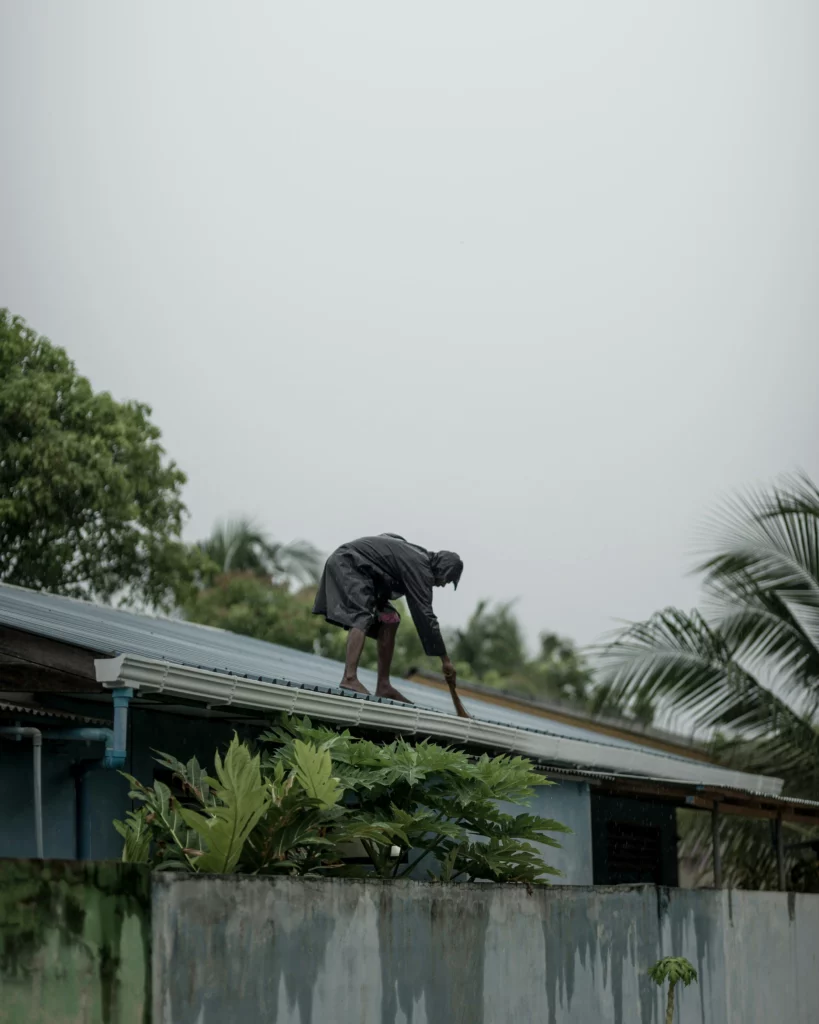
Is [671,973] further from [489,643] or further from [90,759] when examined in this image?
[489,643]

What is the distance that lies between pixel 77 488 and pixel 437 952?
19655 mm

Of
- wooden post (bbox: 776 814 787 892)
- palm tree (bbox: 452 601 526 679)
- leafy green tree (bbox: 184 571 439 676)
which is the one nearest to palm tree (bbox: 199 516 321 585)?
leafy green tree (bbox: 184 571 439 676)

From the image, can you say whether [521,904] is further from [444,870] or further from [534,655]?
[534,655]

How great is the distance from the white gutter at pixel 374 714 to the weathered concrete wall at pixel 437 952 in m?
1.41

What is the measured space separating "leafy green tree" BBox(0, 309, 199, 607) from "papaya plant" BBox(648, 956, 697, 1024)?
18.0 meters

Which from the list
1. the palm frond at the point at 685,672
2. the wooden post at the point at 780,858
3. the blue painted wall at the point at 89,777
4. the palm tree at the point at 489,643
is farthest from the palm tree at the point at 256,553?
the blue painted wall at the point at 89,777

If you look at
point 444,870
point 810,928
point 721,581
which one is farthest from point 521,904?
point 721,581

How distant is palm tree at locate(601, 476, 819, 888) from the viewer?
17.4 m

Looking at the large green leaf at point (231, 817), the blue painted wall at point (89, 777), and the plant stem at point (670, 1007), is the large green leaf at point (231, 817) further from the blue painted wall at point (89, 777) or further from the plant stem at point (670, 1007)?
the plant stem at point (670, 1007)

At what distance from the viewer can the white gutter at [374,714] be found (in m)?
7.22

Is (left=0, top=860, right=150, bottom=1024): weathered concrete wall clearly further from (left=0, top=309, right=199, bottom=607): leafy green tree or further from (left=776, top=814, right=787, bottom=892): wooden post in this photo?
(left=0, top=309, right=199, bottom=607): leafy green tree

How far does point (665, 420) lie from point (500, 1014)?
218 feet

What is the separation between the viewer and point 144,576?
91.5ft

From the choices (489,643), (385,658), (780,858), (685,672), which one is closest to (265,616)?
(685,672)
